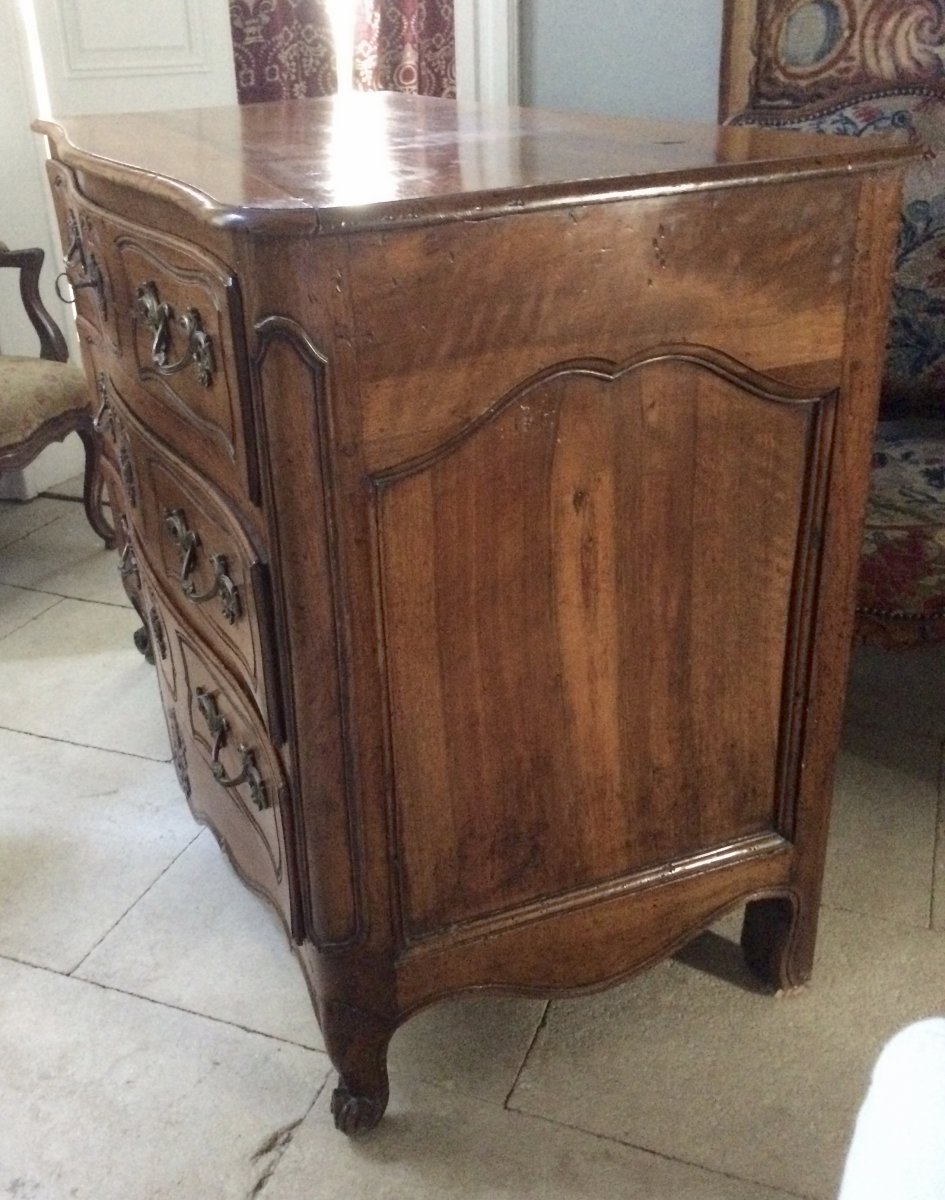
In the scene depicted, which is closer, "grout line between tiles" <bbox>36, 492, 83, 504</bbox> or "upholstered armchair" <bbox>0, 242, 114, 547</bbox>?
"upholstered armchair" <bbox>0, 242, 114, 547</bbox>

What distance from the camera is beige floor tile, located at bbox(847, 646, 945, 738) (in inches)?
75.0

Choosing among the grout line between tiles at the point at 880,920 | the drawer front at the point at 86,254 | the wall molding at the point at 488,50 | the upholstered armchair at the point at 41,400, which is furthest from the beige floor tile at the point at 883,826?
the upholstered armchair at the point at 41,400

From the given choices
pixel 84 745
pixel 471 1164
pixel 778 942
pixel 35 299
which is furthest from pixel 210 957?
pixel 35 299

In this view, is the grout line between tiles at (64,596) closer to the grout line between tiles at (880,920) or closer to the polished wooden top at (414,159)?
the polished wooden top at (414,159)

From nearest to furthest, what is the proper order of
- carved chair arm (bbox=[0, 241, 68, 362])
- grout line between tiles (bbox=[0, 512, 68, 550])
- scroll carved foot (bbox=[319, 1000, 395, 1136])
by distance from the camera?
scroll carved foot (bbox=[319, 1000, 395, 1136]) < carved chair arm (bbox=[0, 241, 68, 362]) < grout line between tiles (bbox=[0, 512, 68, 550])

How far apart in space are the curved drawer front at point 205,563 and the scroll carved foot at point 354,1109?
42 cm

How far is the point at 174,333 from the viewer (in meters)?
1.05

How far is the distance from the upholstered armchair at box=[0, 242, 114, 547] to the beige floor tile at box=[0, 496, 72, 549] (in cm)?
29

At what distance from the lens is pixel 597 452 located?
3.22ft

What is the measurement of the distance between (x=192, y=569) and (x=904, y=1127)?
900mm

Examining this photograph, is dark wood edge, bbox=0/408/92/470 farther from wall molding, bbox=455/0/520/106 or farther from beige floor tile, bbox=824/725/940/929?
beige floor tile, bbox=824/725/940/929

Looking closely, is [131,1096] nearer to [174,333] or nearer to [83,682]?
[174,333]

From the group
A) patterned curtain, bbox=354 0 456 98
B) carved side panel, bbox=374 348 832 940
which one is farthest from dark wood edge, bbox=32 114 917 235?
patterned curtain, bbox=354 0 456 98

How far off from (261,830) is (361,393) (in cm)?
58
